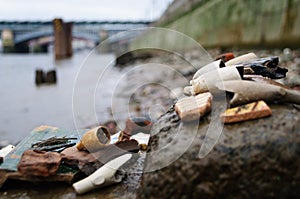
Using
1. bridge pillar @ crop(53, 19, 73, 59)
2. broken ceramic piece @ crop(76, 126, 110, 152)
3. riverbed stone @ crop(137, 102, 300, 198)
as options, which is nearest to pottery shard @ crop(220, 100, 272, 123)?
riverbed stone @ crop(137, 102, 300, 198)

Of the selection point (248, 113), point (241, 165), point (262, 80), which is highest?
point (262, 80)

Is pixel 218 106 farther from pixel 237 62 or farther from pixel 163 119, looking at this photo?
pixel 237 62

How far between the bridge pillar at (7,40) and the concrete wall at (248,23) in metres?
45.1

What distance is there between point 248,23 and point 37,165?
588cm

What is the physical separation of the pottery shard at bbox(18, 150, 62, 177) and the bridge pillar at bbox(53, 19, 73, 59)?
38.8 m

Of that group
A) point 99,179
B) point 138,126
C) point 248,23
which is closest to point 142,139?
point 138,126

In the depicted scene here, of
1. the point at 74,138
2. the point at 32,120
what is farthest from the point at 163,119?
the point at 32,120

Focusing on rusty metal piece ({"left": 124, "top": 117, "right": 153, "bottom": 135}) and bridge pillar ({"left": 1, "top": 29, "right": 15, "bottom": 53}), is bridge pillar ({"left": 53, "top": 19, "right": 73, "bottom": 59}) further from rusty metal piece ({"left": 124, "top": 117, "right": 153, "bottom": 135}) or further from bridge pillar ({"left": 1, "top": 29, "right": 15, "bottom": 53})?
rusty metal piece ({"left": 124, "top": 117, "right": 153, "bottom": 135})

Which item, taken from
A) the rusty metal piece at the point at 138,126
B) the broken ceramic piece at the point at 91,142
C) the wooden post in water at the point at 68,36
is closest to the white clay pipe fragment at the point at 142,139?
the rusty metal piece at the point at 138,126

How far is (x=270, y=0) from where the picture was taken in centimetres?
554

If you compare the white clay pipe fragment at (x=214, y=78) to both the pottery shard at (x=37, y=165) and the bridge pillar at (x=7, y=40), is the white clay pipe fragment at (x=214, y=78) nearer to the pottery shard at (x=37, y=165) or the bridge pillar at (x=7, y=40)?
the pottery shard at (x=37, y=165)

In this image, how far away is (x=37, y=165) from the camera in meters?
1.96

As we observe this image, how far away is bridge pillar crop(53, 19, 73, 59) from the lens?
1511 inches

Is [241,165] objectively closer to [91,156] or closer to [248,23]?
[91,156]
